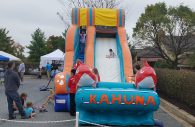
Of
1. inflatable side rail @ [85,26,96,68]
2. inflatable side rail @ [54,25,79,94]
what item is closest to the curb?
inflatable side rail @ [85,26,96,68]

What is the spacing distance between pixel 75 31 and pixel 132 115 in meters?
6.64

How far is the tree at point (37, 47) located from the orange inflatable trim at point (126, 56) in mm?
51700

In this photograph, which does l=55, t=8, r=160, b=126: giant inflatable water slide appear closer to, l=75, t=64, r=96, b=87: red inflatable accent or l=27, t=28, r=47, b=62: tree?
l=75, t=64, r=96, b=87: red inflatable accent

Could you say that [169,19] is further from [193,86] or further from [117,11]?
[193,86]

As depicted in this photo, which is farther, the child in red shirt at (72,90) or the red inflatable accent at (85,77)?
the child in red shirt at (72,90)

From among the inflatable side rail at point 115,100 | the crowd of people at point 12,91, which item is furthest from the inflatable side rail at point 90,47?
the inflatable side rail at point 115,100

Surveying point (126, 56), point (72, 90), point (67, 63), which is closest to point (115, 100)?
point (72, 90)

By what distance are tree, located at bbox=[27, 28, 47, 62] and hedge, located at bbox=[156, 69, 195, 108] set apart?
48.3m

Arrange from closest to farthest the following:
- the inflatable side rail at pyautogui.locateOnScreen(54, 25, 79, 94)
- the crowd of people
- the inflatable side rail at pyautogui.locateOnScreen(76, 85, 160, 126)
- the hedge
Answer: the inflatable side rail at pyautogui.locateOnScreen(76, 85, 160, 126), the crowd of people, the inflatable side rail at pyautogui.locateOnScreen(54, 25, 79, 94), the hedge

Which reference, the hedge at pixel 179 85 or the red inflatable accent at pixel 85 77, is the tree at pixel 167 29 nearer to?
the hedge at pixel 179 85

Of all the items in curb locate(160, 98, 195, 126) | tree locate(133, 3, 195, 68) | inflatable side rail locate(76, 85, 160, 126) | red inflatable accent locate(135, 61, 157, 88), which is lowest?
curb locate(160, 98, 195, 126)

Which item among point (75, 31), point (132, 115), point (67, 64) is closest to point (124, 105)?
point (132, 115)

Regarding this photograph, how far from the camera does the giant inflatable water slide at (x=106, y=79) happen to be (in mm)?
10969

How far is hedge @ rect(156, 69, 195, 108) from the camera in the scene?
14.5 metres
